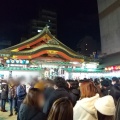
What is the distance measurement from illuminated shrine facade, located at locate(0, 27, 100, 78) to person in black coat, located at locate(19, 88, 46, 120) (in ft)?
39.6

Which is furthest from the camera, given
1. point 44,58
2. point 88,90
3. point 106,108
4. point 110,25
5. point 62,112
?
point 110,25

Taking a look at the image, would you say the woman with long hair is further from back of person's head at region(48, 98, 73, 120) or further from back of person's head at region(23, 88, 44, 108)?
back of person's head at region(48, 98, 73, 120)

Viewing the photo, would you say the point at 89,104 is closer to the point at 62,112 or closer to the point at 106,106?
the point at 106,106

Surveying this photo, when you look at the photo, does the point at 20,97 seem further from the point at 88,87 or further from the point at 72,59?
the point at 72,59

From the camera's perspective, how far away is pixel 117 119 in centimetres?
238

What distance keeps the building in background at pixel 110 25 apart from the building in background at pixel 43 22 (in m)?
30.3

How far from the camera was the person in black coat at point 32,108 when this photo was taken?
9.87ft

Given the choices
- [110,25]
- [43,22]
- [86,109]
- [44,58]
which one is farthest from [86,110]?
[43,22]

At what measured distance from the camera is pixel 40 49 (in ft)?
52.4

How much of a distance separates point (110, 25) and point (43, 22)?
34.5 m

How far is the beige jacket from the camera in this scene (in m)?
3.18

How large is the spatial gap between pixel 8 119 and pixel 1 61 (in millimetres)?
7664

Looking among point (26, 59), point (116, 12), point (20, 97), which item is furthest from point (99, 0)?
point (20, 97)

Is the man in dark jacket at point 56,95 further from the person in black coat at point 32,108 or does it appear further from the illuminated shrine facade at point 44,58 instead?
the illuminated shrine facade at point 44,58
